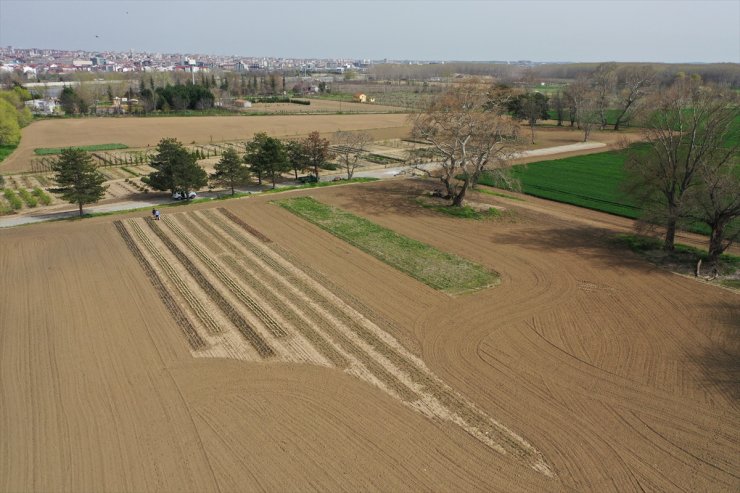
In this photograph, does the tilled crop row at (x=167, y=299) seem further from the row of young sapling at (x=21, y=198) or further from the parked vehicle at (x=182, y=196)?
the row of young sapling at (x=21, y=198)

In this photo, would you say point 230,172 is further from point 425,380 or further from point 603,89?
point 603,89

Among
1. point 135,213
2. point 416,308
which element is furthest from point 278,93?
point 416,308

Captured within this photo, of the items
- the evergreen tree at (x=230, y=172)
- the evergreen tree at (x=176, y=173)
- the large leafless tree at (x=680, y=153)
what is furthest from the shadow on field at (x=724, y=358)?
the evergreen tree at (x=176, y=173)

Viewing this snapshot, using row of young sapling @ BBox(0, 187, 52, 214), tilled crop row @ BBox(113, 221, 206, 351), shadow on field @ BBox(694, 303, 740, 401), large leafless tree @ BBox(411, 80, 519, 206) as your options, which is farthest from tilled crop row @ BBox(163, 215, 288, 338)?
large leafless tree @ BBox(411, 80, 519, 206)

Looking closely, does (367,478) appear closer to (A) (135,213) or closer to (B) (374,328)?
(B) (374,328)

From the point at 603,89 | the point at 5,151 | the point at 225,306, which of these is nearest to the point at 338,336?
the point at 225,306

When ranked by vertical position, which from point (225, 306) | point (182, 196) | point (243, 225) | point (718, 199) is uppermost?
point (718, 199)

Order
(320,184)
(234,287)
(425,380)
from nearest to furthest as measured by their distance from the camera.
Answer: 1. (425,380)
2. (234,287)
3. (320,184)

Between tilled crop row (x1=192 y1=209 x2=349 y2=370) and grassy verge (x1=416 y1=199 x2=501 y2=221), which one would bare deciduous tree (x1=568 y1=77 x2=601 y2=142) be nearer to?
grassy verge (x1=416 y1=199 x2=501 y2=221)
